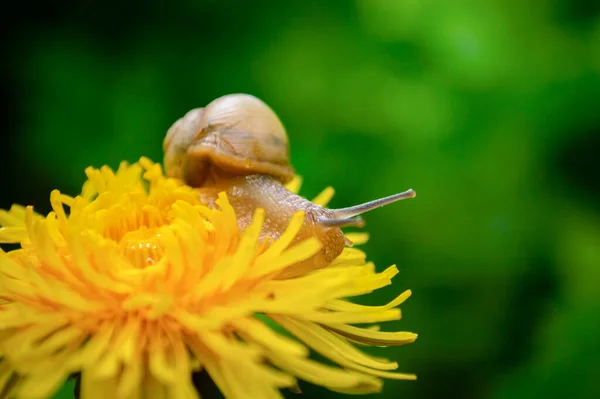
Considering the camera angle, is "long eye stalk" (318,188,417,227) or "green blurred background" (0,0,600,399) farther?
"green blurred background" (0,0,600,399)

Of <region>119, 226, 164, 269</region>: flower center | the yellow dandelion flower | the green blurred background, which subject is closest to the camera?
the yellow dandelion flower

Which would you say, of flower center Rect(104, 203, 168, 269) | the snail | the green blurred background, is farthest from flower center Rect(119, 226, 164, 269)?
the green blurred background

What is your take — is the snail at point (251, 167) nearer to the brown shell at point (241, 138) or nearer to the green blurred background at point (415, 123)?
the brown shell at point (241, 138)

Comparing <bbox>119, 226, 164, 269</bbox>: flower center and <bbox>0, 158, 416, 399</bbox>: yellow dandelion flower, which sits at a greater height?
<bbox>119, 226, 164, 269</bbox>: flower center

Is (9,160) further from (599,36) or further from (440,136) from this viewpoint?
(599,36)

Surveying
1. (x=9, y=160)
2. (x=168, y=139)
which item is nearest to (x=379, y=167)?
(x=168, y=139)

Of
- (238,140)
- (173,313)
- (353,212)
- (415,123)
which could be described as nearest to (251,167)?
(238,140)

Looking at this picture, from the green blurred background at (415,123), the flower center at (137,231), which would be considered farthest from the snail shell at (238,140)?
the green blurred background at (415,123)

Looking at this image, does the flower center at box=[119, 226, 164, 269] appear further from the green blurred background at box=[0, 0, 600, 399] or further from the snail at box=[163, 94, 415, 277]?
the green blurred background at box=[0, 0, 600, 399]
